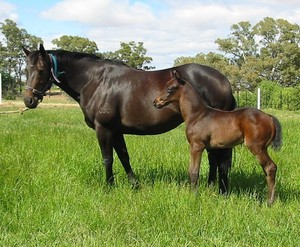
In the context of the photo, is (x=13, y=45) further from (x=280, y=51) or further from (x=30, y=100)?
(x=30, y=100)

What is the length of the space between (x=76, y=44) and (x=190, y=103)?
65.4 meters

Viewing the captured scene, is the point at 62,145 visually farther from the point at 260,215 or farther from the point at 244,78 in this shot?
the point at 244,78

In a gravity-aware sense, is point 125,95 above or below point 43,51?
below

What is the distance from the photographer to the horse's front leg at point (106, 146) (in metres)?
6.21

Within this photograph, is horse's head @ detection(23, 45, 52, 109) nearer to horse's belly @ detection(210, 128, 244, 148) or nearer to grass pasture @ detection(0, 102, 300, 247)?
grass pasture @ detection(0, 102, 300, 247)

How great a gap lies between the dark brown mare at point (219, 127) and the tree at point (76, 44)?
63589mm

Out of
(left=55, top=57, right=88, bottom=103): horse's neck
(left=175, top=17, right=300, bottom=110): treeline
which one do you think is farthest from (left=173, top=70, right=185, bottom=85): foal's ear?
(left=175, top=17, right=300, bottom=110): treeline

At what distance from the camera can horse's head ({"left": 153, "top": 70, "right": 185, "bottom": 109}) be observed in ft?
18.6

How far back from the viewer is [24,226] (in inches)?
181

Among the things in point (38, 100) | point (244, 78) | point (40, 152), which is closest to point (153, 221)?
point (38, 100)

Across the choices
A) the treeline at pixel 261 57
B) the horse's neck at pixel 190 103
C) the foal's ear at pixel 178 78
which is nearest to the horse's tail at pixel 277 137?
the horse's neck at pixel 190 103

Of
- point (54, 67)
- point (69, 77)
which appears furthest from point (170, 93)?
point (54, 67)

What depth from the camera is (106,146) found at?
20.6ft

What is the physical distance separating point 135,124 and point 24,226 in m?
2.21
